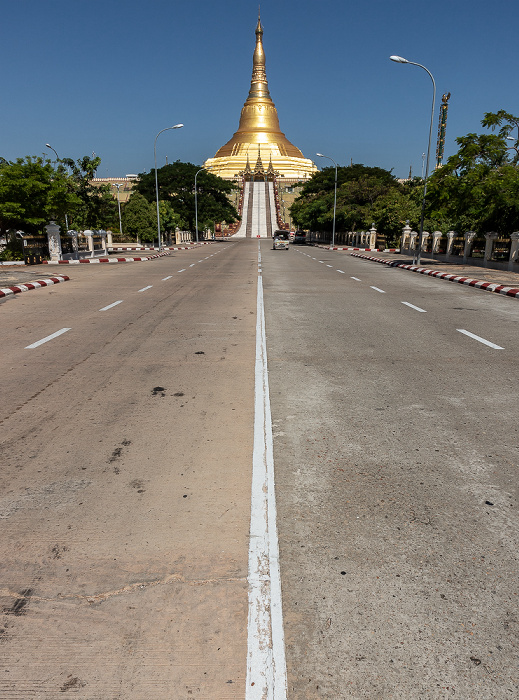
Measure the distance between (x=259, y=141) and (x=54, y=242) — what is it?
12805cm

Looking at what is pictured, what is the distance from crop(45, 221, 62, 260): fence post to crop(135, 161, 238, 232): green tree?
39861 millimetres

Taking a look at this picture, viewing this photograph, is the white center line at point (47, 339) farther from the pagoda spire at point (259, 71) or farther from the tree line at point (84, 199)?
the pagoda spire at point (259, 71)

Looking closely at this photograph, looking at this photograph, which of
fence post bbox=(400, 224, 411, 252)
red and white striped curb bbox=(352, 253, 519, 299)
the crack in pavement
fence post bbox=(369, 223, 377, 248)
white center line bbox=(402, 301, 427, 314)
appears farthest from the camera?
fence post bbox=(369, 223, 377, 248)

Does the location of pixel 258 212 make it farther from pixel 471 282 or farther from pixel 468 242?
pixel 471 282

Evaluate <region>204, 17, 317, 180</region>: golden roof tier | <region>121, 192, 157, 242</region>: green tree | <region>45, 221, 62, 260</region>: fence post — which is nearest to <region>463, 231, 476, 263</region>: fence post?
<region>45, 221, 62, 260</region>: fence post

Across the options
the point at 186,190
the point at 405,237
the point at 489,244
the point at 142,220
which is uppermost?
the point at 186,190

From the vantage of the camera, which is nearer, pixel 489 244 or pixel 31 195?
pixel 489 244

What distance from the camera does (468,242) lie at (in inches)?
1232

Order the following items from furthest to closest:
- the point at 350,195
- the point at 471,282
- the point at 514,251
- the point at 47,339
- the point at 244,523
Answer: the point at 350,195 → the point at 514,251 → the point at 471,282 → the point at 47,339 → the point at 244,523

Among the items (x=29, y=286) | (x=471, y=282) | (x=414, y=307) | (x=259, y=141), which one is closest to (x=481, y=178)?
(x=471, y=282)

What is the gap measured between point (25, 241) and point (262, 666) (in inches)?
1218

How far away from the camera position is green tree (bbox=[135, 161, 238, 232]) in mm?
71875

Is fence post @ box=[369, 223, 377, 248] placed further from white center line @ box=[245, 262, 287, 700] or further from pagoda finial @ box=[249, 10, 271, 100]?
pagoda finial @ box=[249, 10, 271, 100]

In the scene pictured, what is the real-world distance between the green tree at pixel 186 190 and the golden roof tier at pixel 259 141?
69.9 metres
